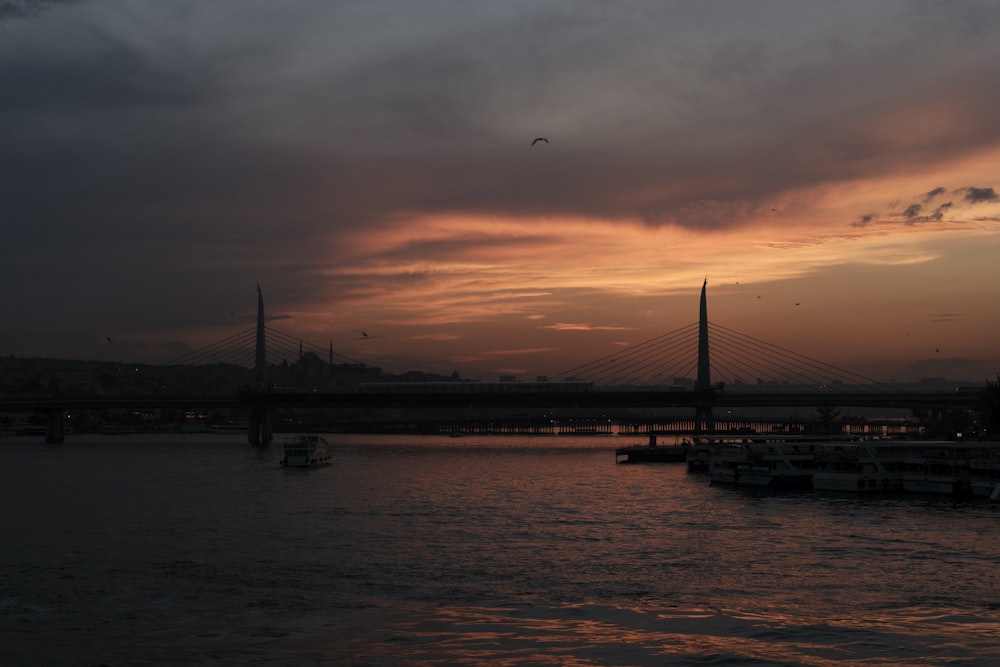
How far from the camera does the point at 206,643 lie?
25.9 metres

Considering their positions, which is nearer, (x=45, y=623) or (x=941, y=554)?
(x=45, y=623)

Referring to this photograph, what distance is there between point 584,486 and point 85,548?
38.1 m

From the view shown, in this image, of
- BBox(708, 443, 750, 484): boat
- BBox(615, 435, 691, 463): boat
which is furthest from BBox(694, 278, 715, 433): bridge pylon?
BBox(708, 443, 750, 484): boat

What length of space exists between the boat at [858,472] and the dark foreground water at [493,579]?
4805 mm

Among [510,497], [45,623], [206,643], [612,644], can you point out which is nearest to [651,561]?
[612,644]

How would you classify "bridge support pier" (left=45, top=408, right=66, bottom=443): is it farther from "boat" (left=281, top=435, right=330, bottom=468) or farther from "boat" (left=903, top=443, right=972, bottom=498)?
"boat" (left=903, top=443, right=972, bottom=498)

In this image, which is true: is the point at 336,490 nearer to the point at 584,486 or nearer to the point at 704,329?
the point at 584,486

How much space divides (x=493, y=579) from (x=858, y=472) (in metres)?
45.0

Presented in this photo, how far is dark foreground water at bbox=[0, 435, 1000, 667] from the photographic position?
25578 mm

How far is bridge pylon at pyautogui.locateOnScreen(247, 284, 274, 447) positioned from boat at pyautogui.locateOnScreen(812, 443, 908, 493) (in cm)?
8281

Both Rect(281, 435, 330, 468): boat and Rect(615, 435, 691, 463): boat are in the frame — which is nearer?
Rect(281, 435, 330, 468): boat

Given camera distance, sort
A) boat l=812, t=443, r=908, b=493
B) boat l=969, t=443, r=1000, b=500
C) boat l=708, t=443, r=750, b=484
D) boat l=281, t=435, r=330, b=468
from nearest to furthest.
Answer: boat l=969, t=443, r=1000, b=500 < boat l=812, t=443, r=908, b=493 < boat l=708, t=443, r=750, b=484 < boat l=281, t=435, r=330, b=468

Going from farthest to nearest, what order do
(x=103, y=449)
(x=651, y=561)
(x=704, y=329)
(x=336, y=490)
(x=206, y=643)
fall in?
(x=704, y=329) < (x=103, y=449) < (x=336, y=490) < (x=651, y=561) < (x=206, y=643)

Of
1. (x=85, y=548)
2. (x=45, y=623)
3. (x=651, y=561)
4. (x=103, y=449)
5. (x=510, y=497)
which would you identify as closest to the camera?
(x=45, y=623)
